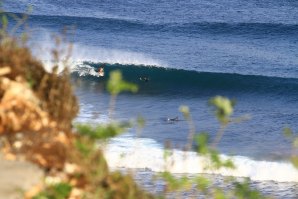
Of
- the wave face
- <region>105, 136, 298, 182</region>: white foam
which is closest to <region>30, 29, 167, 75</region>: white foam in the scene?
the wave face

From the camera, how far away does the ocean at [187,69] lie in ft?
44.1

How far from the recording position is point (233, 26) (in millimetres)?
36125

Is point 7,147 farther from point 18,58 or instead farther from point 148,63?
point 148,63

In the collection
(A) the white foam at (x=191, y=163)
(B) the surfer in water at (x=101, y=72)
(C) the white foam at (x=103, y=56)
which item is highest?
(C) the white foam at (x=103, y=56)

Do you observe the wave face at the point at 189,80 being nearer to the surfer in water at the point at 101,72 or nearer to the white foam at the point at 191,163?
the surfer in water at the point at 101,72

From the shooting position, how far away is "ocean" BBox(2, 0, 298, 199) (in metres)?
13.5

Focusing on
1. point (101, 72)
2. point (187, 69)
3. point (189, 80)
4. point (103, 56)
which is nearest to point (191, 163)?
point (101, 72)

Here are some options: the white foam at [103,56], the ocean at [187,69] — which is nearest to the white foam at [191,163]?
the ocean at [187,69]

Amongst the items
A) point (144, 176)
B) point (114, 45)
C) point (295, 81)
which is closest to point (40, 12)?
point (114, 45)

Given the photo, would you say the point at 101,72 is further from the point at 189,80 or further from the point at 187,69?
the point at 187,69

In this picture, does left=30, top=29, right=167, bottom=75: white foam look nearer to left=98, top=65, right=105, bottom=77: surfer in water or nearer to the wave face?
the wave face

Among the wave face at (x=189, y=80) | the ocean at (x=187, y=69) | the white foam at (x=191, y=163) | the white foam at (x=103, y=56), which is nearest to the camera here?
the white foam at (x=191, y=163)

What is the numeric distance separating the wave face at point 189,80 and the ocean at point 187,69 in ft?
0.11

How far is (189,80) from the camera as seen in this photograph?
24547mm
